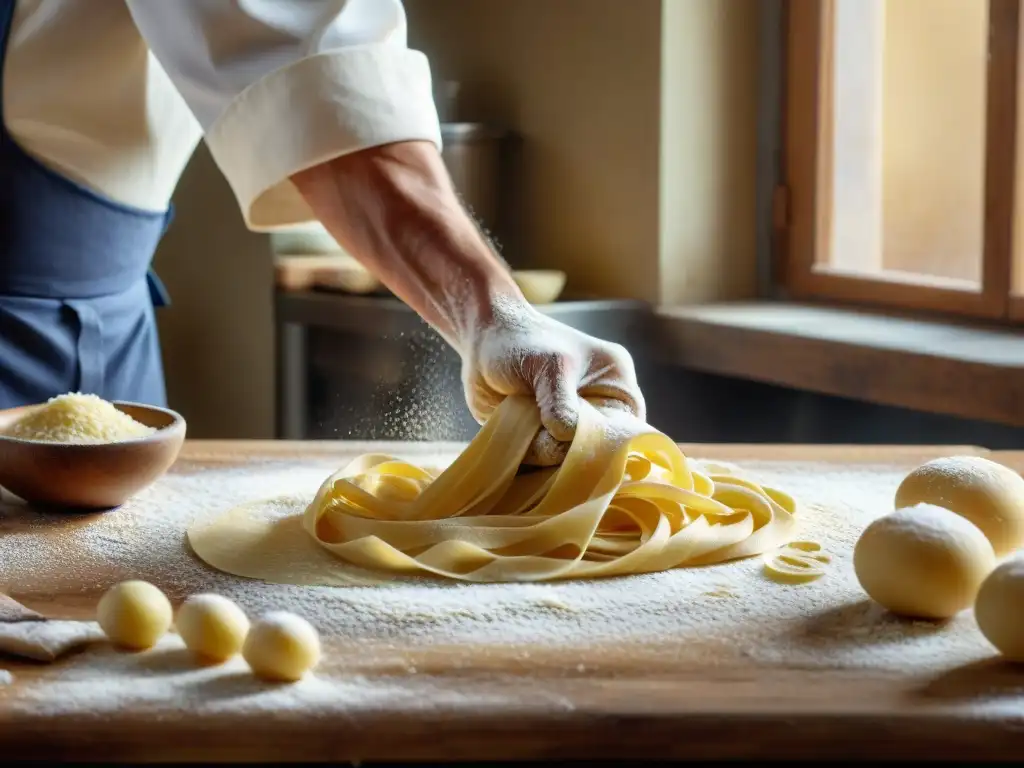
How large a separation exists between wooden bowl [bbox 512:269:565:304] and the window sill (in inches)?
8.1

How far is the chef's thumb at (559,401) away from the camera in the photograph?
1151 millimetres

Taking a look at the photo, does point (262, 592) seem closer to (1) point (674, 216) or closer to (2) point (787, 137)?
(1) point (674, 216)

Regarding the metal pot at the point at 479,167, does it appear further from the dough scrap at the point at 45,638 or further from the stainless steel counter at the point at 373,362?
the dough scrap at the point at 45,638

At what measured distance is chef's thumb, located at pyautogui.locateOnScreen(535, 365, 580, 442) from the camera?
115cm

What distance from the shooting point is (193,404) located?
332 cm

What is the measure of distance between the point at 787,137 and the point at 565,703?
2.15 metres

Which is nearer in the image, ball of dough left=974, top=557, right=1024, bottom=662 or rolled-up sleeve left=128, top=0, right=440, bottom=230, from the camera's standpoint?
ball of dough left=974, top=557, right=1024, bottom=662

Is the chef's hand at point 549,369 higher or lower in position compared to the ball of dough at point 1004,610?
higher

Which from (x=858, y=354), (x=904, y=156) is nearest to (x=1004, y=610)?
(x=858, y=354)

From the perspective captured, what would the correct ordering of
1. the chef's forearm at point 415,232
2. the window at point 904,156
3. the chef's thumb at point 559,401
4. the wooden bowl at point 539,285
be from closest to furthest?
the chef's thumb at point 559,401, the chef's forearm at point 415,232, the window at point 904,156, the wooden bowl at point 539,285

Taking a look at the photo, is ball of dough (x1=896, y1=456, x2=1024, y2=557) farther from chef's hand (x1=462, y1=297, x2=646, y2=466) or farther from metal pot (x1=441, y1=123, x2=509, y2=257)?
metal pot (x1=441, y1=123, x2=509, y2=257)

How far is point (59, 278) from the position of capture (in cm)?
159

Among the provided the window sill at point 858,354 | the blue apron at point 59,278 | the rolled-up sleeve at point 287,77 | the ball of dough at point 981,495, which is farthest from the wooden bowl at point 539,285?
the ball of dough at point 981,495

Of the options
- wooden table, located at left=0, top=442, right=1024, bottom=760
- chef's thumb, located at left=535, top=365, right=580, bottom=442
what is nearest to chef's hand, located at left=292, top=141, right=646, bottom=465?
chef's thumb, located at left=535, top=365, right=580, bottom=442
